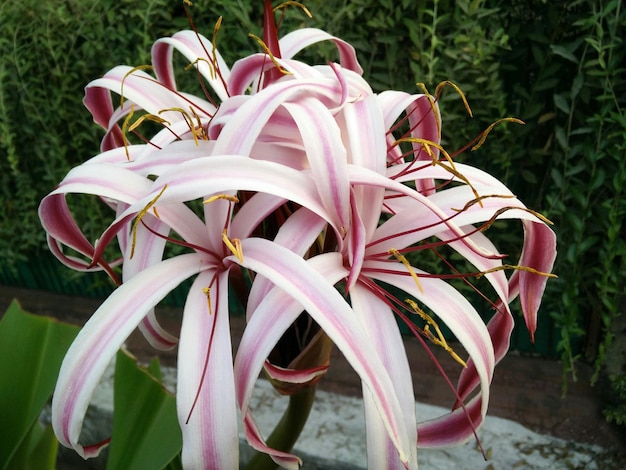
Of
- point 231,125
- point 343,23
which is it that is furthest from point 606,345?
point 231,125

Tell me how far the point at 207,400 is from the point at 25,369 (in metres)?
0.48

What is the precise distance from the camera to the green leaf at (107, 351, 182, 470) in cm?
62

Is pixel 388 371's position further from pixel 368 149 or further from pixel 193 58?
pixel 193 58

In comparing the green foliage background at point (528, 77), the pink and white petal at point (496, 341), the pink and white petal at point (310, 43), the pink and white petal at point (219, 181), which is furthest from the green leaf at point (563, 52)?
the pink and white petal at point (219, 181)

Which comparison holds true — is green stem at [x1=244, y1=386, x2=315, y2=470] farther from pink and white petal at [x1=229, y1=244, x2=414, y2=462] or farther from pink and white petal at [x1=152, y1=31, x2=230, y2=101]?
pink and white petal at [x1=152, y1=31, x2=230, y2=101]

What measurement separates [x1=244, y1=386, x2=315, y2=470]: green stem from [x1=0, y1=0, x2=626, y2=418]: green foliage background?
3.34ft

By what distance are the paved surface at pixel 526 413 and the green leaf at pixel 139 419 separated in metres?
0.66

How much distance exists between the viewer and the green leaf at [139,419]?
0.62 m

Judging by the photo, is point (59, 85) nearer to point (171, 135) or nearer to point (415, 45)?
point (415, 45)

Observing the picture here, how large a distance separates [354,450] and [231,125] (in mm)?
1027

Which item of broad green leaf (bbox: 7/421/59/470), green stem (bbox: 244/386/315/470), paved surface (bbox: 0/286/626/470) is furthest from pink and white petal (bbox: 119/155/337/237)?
paved surface (bbox: 0/286/626/470)

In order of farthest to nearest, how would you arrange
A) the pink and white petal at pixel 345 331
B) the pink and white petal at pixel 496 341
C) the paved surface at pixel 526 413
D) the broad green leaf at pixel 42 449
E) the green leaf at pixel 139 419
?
1. the paved surface at pixel 526 413
2. the broad green leaf at pixel 42 449
3. the green leaf at pixel 139 419
4. the pink and white petal at pixel 496 341
5. the pink and white petal at pixel 345 331

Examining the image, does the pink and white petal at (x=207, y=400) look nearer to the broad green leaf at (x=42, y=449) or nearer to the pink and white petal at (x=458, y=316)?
the pink and white petal at (x=458, y=316)

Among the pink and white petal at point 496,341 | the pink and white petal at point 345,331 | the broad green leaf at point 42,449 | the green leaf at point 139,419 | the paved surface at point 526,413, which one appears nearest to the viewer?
the pink and white petal at point 345,331
